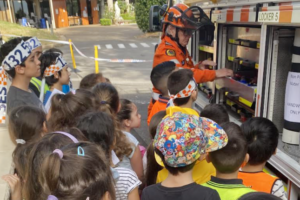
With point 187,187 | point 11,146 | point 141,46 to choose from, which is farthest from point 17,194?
point 141,46

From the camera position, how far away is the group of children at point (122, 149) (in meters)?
1.26

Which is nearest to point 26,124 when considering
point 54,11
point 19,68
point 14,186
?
point 14,186

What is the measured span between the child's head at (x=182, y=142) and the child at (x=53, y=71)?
2.19 m

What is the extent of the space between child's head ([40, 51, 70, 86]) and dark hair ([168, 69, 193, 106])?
154 centimetres

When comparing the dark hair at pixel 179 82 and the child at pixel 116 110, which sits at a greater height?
the dark hair at pixel 179 82

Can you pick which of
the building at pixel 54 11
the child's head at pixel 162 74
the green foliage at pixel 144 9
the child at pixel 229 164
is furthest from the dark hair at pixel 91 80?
the building at pixel 54 11

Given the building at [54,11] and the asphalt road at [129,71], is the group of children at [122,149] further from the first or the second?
the building at [54,11]

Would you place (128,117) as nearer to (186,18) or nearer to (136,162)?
(136,162)

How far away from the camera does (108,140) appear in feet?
6.04

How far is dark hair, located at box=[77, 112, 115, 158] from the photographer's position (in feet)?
5.98

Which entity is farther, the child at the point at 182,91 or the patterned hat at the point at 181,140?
the child at the point at 182,91

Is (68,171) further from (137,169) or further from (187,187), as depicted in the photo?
(137,169)

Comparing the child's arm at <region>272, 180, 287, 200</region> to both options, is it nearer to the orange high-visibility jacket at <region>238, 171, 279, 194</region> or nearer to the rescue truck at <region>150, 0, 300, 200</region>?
the orange high-visibility jacket at <region>238, 171, 279, 194</region>

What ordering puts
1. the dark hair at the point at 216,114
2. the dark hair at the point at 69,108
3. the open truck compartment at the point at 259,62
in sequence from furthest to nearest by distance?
the dark hair at the point at 216,114
the open truck compartment at the point at 259,62
the dark hair at the point at 69,108
